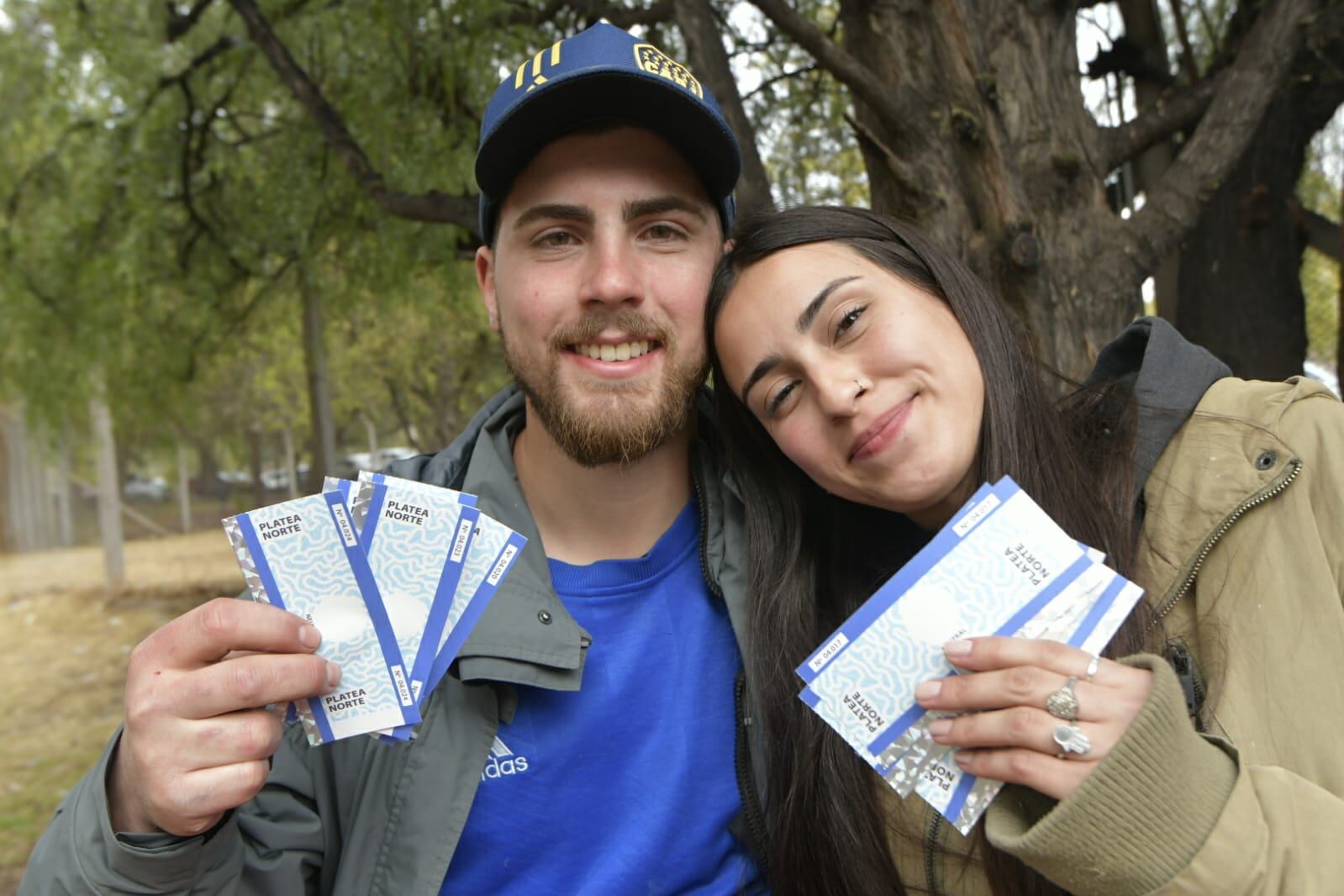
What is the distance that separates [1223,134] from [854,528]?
2370 mm

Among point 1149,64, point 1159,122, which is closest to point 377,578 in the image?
point 1159,122

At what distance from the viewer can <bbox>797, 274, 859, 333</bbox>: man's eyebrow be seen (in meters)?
1.90

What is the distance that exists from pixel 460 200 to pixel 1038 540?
151 inches

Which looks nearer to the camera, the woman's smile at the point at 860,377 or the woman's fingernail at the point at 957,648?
the woman's fingernail at the point at 957,648

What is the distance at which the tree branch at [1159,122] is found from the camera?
146 inches

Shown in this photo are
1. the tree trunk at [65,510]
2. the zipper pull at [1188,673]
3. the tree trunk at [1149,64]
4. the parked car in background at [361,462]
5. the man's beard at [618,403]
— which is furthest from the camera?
the tree trunk at [65,510]

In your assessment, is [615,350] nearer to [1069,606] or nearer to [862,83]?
[1069,606]

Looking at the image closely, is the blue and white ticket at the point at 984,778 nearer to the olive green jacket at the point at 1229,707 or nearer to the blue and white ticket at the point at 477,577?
the olive green jacket at the point at 1229,707

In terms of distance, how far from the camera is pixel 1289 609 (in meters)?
1.57

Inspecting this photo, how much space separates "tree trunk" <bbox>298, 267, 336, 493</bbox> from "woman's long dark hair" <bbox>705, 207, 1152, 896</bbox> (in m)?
7.92

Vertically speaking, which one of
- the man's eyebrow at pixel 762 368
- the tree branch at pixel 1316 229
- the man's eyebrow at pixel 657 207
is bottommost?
the man's eyebrow at pixel 762 368

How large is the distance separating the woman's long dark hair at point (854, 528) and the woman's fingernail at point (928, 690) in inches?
16.2

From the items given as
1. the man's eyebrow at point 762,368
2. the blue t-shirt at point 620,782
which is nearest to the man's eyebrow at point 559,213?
the man's eyebrow at point 762,368

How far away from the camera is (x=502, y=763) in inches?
75.9
